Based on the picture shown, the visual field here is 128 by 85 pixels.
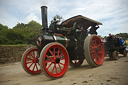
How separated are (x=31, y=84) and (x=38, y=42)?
1.33 m

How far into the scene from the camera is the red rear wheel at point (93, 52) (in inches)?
151

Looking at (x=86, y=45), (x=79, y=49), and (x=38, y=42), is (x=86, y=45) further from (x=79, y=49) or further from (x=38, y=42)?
(x=38, y=42)

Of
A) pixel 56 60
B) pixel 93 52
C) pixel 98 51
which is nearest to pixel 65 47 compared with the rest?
pixel 56 60

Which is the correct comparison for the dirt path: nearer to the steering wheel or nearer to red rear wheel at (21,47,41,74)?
red rear wheel at (21,47,41,74)

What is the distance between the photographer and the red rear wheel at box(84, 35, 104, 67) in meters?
3.83

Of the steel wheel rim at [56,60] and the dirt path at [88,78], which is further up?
the steel wheel rim at [56,60]

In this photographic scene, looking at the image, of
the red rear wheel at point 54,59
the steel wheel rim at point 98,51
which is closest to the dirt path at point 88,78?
the red rear wheel at point 54,59

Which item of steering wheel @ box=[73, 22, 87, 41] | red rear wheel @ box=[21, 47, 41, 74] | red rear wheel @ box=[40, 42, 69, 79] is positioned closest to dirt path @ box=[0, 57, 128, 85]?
red rear wheel @ box=[40, 42, 69, 79]

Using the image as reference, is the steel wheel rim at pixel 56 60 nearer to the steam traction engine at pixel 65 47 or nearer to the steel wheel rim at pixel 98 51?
the steam traction engine at pixel 65 47

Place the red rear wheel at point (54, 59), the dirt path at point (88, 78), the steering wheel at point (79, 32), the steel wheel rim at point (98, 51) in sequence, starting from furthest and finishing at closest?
the steering wheel at point (79, 32) < the steel wheel rim at point (98, 51) < the red rear wheel at point (54, 59) < the dirt path at point (88, 78)

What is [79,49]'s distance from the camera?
4.43 meters

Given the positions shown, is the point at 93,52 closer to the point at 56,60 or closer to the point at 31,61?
the point at 56,60

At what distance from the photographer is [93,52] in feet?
13.6

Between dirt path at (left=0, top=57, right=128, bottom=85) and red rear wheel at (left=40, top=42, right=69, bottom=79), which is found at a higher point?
red rear wheel at (left=40, top=42, right=69, bottom=79)
